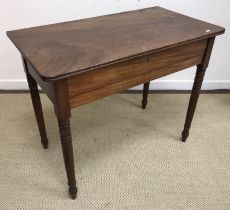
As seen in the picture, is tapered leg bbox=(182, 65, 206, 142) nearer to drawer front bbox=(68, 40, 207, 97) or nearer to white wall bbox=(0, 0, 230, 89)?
drawer front bbox=(68, 40, 207, 97)

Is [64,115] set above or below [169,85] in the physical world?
above

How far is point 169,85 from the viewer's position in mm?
2068

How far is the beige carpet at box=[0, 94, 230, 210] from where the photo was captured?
1266 mm

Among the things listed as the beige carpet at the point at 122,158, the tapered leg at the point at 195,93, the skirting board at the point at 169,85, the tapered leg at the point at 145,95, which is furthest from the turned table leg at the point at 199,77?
the skirting board at the point at 169,85

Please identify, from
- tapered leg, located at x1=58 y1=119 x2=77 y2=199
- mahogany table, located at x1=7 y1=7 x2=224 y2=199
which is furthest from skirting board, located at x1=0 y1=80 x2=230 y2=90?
tapered leg, located at x1=58 y1=119 x2=77 y2=199

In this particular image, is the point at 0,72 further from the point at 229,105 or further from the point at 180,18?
the point at 229,105

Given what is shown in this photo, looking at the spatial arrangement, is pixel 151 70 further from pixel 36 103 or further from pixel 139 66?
pixel 36 103

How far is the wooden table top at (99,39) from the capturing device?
88cm

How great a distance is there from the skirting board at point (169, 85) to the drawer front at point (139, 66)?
2.72 feet

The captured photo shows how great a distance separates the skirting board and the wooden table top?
0.77m

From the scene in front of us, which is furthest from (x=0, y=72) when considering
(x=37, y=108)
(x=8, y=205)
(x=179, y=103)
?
(x=179, y=103)

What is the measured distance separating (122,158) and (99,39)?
0.70 m

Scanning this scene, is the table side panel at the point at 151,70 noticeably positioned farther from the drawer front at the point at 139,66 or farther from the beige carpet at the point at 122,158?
the beige carpet at the point at 122,158

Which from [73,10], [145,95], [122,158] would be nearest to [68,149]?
[122,158]
